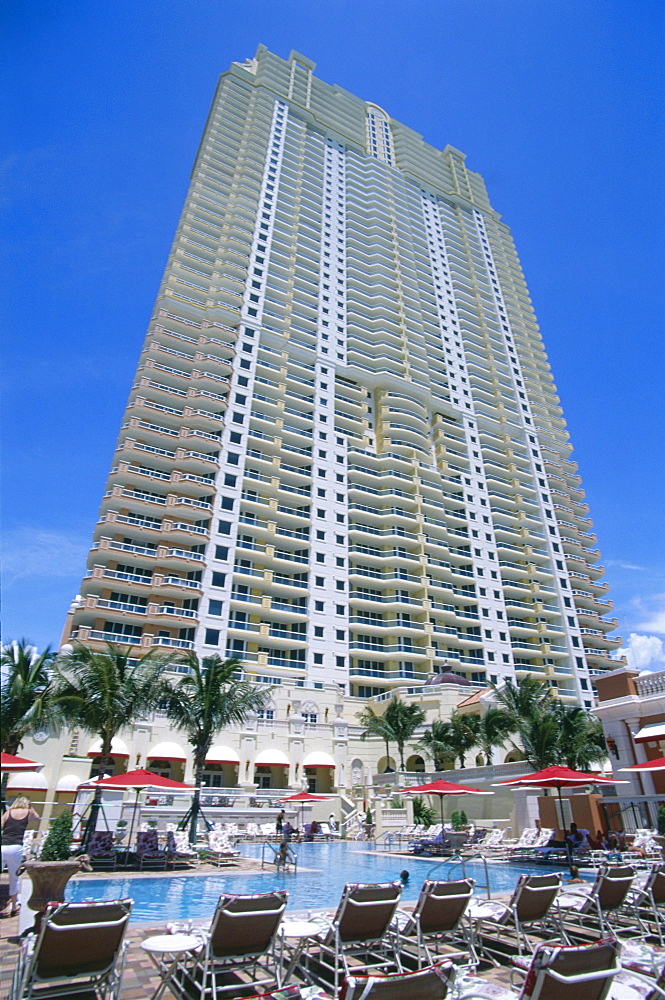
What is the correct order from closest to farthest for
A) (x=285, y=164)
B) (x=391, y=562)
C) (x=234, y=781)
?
(x=234, y=781)
(x=391, y=562)
(x=285, y=164)

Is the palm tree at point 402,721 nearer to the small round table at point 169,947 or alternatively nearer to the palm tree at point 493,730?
the palm tree at point 493,730

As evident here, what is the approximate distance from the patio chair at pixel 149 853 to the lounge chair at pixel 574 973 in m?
16.9

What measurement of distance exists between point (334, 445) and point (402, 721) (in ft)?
101

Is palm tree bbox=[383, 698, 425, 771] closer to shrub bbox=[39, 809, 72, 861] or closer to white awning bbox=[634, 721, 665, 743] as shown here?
white awning bbox=[634, 721, 665, 743]

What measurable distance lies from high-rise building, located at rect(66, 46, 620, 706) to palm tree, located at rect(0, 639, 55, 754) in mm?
11514

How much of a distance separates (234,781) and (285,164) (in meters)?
76.0

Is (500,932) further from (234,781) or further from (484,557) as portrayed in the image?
(484,557)

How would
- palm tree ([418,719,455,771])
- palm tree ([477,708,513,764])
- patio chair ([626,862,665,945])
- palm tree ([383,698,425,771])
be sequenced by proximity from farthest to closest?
palm tree ([383,698,425,771]) → palm tree ([418,719,455,771]) → palm tree ([477,708,513,764]) → patio chair ([626,862,665,945])

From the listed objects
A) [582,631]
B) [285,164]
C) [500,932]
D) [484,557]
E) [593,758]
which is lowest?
[500,932]

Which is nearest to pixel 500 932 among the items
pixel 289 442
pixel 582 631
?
pixel 289 442

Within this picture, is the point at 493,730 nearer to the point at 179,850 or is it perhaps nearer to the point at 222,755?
the point at 222,755

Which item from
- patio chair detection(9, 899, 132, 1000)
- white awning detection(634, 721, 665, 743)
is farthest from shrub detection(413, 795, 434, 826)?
patio chair detection(9, 899, 132, 1000)

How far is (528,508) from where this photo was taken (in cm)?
7762

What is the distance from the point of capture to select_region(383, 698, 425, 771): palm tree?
4225cm
